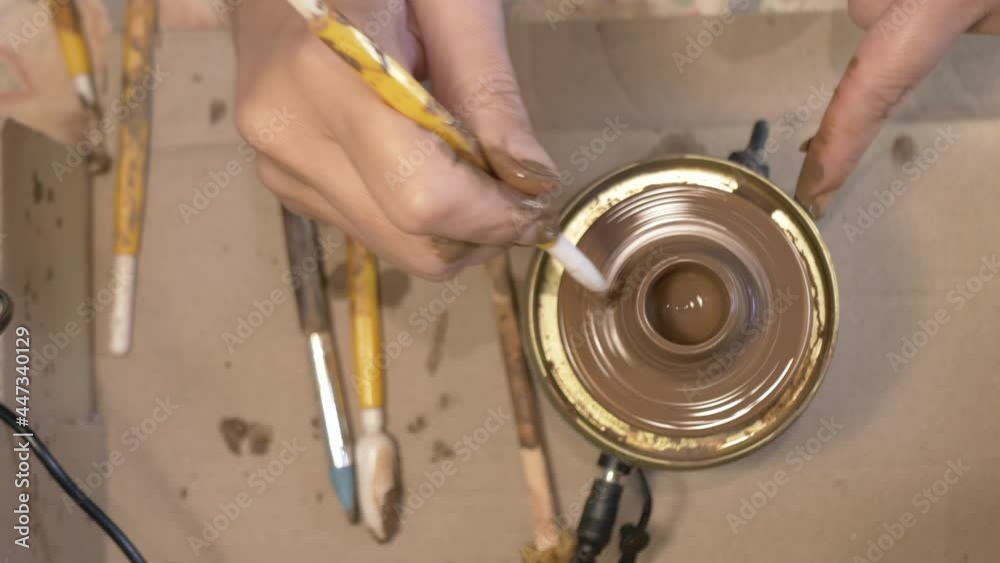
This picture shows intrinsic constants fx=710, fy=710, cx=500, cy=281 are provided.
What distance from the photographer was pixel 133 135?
114 centimetres

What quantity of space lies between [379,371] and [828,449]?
2.25 feet

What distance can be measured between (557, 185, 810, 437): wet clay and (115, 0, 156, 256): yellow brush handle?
716 mm

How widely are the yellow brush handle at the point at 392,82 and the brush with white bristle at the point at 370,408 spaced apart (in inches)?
16.8

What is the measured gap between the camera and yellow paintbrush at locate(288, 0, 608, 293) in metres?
0.54

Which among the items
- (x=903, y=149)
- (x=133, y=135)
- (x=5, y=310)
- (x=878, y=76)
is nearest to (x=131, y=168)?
(x=133, y=135)

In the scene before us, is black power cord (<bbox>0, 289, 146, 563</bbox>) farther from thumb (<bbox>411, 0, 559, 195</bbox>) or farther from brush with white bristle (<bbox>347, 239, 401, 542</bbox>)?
thumb (<bbox>411, 0, 559, 195</bbox>)

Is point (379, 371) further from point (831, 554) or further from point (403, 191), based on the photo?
point (831, 554)

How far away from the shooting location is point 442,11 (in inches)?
31.8

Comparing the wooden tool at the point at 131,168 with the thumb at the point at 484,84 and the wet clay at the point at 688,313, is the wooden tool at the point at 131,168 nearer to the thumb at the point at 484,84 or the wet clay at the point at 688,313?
the thumb at the point at 484,84

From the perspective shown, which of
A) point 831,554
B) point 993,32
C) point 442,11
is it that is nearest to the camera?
point 442,11

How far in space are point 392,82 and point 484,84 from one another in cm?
19

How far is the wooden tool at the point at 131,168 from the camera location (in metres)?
1.13

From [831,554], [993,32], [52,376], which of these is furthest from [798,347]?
[52,376]

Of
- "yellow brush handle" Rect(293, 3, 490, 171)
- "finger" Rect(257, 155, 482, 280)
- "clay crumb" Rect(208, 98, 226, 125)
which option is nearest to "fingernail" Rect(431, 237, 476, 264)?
"finger" Rect(257, 155, 482, 280)
